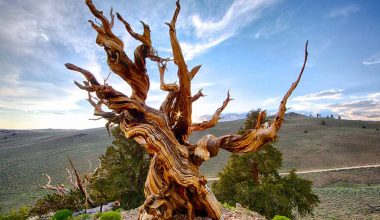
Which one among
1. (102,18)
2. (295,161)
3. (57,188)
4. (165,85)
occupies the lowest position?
(295,161)

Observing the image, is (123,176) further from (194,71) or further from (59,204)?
(194,71)

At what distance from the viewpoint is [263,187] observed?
12.4 meters

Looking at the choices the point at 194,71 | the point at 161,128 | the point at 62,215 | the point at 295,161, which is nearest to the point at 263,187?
the point at 161,128

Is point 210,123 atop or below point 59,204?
atop

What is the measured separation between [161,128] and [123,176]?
9083 mm

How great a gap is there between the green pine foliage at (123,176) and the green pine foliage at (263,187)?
4.27m

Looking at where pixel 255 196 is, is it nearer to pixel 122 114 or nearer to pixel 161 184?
pixel 161 184

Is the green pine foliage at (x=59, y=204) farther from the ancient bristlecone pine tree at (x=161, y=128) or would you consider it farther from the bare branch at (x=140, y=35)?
the bare branch at (x=140, y=35)

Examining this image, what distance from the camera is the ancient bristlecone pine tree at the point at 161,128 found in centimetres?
548

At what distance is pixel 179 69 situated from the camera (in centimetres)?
577

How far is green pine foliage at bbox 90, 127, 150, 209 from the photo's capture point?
1374cm

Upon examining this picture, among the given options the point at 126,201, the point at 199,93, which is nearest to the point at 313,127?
the point at 126,201

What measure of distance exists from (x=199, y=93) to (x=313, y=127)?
218ft

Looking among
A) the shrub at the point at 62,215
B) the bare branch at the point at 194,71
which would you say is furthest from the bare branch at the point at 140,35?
the shrub at the point at 62,215
